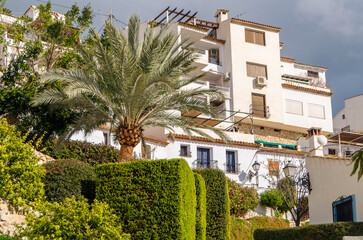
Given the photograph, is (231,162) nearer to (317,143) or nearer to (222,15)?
(317,143)

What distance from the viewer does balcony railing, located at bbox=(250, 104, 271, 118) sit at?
148ft

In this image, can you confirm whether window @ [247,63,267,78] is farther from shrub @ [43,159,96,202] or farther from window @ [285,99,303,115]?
shrub @ [43,159,96,202]

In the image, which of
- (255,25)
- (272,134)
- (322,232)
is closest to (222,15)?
(255,25)

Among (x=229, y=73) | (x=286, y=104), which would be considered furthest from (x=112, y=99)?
(x=286, y=104)

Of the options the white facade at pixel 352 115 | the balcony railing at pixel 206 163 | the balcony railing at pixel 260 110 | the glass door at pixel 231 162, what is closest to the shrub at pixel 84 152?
the balcony railing at pixel 206 163

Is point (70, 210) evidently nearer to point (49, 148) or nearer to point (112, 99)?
point (112, 99)

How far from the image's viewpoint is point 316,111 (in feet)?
160

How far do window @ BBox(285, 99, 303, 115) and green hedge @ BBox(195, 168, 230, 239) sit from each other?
28723mm

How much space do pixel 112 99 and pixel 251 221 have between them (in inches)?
459

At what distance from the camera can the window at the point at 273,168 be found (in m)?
36.2

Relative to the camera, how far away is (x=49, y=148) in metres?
24.3

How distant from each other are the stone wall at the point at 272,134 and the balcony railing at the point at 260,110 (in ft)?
4.56

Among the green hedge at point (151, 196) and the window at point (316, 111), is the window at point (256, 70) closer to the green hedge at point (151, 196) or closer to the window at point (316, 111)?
the window at point (316, 111)

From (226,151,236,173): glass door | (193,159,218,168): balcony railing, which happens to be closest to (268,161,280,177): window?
(226,151,236,173): glass door
